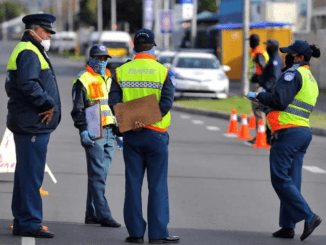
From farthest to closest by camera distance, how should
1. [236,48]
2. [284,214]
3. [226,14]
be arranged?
[226,14], [236,48], [284,214]

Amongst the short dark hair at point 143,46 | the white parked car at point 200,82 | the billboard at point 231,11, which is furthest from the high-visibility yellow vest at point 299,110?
the billboard at point 231,11

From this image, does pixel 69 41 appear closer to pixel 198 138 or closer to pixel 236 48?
pixel 236 48

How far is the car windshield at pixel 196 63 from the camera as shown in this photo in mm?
27766

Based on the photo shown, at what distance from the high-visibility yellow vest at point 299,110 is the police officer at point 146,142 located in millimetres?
1055

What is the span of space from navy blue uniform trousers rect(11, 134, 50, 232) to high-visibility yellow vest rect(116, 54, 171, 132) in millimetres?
782

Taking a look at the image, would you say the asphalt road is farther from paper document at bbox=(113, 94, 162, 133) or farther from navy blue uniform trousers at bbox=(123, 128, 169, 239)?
paper document at bbox=(113, 94, 162, 133)

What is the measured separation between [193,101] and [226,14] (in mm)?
23122

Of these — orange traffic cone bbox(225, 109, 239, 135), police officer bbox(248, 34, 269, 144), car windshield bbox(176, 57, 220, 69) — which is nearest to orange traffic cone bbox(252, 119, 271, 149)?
police officer bbox(248, 34, 269, 144)

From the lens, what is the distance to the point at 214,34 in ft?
164

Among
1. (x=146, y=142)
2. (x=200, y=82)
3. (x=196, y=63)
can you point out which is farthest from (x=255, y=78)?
(x=196, y=63)

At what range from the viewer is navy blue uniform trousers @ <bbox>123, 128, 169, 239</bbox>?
7.17 m

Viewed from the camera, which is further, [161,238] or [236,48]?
[236,48]

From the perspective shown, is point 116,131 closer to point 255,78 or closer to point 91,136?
point 91,136

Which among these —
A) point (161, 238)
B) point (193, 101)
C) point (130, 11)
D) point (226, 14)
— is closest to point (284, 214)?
point (161, 238)
